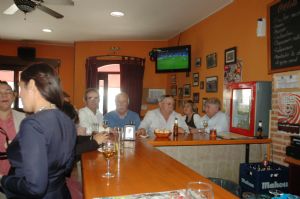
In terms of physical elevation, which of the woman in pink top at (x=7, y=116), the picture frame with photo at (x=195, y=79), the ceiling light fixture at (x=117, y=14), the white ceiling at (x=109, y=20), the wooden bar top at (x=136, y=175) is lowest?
the wooden bar top at (x=136, y=175)

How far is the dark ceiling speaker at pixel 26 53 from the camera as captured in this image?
25.6 feet

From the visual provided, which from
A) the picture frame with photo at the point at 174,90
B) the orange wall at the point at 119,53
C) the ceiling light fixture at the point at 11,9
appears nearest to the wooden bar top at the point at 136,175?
the ceiling light fixture at the point at 11,9

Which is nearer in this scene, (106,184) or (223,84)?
(106,184)

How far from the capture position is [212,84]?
4977 millimetres

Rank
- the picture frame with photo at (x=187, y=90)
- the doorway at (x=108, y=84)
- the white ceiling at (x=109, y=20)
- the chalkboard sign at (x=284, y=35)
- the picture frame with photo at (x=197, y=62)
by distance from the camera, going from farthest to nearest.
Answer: the doorway at (x=108, y=84), the picture frame with photo at (x=187, y=90), the picture frame with photo at (x=197, y=62), the white ceiling at (x=109, y=20), the chalkboard sign at (x=284, y=35)

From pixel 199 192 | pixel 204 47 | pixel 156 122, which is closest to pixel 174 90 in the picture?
pixel 204 47

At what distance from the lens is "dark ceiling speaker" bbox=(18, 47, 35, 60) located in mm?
7791

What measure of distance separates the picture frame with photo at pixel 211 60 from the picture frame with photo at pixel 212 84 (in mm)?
215

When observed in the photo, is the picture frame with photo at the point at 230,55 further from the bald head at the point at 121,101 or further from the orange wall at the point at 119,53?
the orange wall at the point at 119,53

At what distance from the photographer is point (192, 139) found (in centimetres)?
314

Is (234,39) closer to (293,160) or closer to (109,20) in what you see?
(293,160)

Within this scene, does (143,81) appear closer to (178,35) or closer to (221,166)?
(178,35)

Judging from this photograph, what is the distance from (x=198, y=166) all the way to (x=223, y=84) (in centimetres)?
180

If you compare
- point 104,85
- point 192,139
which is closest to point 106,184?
point 192,139
